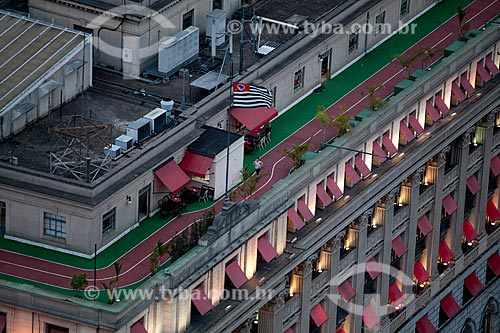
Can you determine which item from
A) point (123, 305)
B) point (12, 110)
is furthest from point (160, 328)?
point (12, 110)

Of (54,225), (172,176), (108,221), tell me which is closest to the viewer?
(54,225)

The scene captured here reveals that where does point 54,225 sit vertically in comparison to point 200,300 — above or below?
above

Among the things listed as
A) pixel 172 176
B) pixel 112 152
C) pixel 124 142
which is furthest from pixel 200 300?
pixel 124 142

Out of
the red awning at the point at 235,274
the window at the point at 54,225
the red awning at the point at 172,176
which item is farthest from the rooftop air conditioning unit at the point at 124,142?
the red awning at the point at 235,274

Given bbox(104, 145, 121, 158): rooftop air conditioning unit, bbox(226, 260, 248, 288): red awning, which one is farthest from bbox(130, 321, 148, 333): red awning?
bbox(104, 145, 121, 158): rooftop air conditioning unit

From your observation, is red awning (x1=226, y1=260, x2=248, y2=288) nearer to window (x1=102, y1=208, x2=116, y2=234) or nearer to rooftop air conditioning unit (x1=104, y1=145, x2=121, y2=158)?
window (x1=102, y1=208, x2=116, y2=234)

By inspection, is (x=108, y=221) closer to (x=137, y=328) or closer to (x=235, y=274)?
(x=235, y=274)
